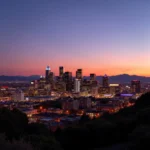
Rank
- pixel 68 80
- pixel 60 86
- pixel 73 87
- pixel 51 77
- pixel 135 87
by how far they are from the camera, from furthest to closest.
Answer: pixel 51 77
pixel 68 80
pixel 73 87
pixel 60 86
pixel 135 87

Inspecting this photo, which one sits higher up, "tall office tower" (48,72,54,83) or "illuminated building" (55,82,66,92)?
"tall office tower" (48,72,54,83)

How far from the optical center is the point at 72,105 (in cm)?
4747

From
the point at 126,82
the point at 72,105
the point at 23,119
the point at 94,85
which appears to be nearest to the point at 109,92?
the point at 94,85

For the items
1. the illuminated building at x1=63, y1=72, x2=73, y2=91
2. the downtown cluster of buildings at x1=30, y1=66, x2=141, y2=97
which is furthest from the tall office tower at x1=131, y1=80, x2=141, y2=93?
the illuminated building at x1=63, y1=72, x2=73, y2=91

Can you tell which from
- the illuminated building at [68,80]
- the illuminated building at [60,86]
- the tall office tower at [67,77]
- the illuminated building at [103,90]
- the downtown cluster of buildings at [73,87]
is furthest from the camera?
the tall office tower at [67,77]

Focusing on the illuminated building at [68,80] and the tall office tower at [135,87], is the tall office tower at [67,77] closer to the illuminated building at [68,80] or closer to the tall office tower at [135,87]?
the illuminated building at [68,80]

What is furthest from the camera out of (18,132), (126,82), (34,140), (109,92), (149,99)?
(126,82)

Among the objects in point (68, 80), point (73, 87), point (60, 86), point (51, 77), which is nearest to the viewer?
point (60, 86)

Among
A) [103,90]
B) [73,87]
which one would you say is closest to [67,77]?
[73,87]

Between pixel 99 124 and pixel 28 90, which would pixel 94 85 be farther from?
pixel 99 124

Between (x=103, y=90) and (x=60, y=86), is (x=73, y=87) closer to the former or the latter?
(x=60, y=86)

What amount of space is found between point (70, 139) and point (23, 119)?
2.83 m

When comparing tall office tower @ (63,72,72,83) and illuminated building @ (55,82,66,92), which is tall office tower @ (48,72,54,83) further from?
illuminated building @ (55,82,66,92)

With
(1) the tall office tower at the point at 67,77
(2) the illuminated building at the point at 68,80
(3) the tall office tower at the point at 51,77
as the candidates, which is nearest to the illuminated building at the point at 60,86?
(2) the illuminated building at the point at 68,80
